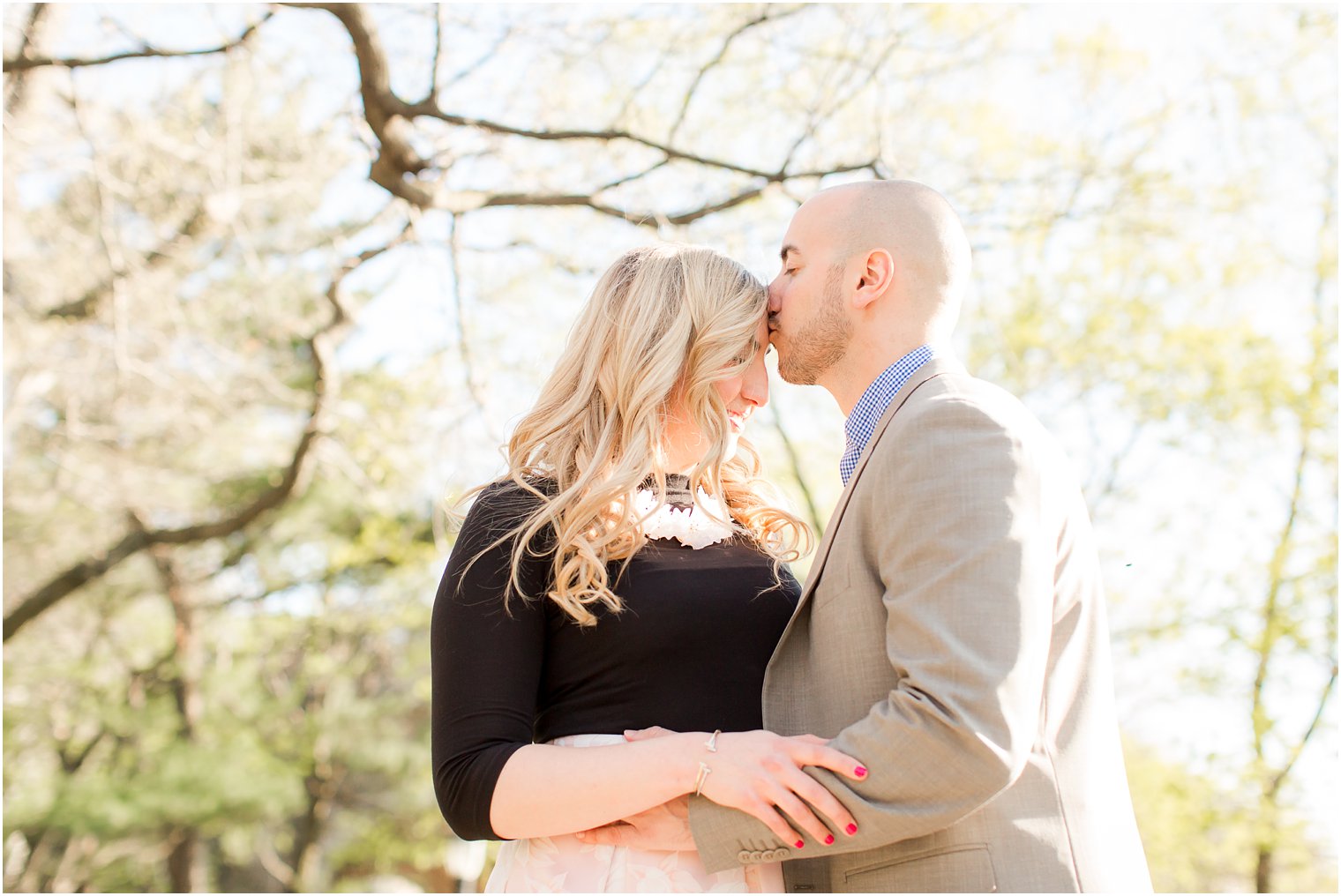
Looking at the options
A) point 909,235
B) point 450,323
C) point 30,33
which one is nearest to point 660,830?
point 909,235

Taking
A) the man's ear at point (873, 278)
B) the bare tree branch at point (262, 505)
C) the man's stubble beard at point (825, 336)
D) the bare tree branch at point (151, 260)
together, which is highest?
the bare tree branch at point (151, 260)

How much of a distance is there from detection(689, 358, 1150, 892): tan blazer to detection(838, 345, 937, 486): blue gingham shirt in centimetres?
24

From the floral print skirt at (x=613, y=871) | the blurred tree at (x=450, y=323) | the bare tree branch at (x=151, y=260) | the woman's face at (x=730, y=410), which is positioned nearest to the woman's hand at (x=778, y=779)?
the floral print skirt at (x=613, y=871)

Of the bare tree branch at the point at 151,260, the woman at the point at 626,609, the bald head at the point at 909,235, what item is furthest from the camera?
the bare tree branch at the point at 151,260

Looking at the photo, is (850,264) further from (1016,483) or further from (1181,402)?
(1181,402)

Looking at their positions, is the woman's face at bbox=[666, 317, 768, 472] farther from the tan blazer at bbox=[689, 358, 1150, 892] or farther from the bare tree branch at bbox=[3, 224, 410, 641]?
the bare tree branch at bbox=[3, 224, 410, 641]

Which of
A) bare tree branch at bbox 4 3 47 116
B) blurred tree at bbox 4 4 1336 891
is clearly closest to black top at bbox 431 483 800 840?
blurred tree at bbox 4 4 1336 891

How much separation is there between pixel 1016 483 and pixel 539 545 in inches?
37.9

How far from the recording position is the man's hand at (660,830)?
208cm

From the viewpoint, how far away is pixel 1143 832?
1222 centimetres

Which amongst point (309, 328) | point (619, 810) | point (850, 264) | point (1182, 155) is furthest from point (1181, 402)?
point (619, 810)

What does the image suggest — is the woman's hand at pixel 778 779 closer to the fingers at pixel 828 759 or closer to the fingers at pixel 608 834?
the fingers at pixel 828 759

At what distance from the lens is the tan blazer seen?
1801 mm

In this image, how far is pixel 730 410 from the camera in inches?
108
